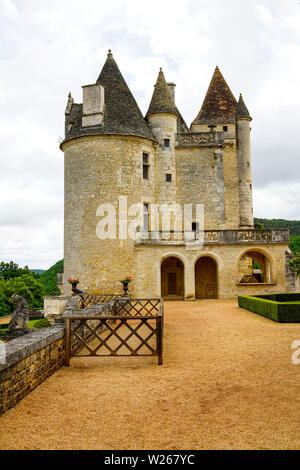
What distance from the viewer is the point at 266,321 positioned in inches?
547

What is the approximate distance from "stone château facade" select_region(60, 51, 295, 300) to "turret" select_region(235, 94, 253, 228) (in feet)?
5.10

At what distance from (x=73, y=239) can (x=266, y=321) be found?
44.4 ft

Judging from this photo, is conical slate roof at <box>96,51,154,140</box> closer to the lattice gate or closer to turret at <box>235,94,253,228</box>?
turret at <box>235,94,253,228</box>

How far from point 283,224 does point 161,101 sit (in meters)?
46.6

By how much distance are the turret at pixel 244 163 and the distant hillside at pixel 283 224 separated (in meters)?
37.6

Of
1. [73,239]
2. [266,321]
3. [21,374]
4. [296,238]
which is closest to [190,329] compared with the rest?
[266,321]

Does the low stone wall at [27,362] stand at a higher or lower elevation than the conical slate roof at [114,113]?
lower

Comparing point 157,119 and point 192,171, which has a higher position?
point 157,119

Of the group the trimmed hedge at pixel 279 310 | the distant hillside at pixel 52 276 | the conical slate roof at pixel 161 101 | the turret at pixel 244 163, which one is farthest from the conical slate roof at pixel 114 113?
the distant hillside at pixel 52 276

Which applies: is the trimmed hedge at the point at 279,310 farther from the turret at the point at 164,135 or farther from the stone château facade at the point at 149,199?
the turret at the point at 164,135

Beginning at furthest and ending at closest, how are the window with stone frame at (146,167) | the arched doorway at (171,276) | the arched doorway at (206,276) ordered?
the arched doorway at (171,276), the arched doorway at (206,276), the window with stone frame at (146,167)

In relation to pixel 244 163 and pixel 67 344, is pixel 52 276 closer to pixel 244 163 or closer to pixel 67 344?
pixel 244 163

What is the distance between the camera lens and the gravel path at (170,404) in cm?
450

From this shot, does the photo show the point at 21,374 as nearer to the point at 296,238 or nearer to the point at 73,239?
the point at 73,239
